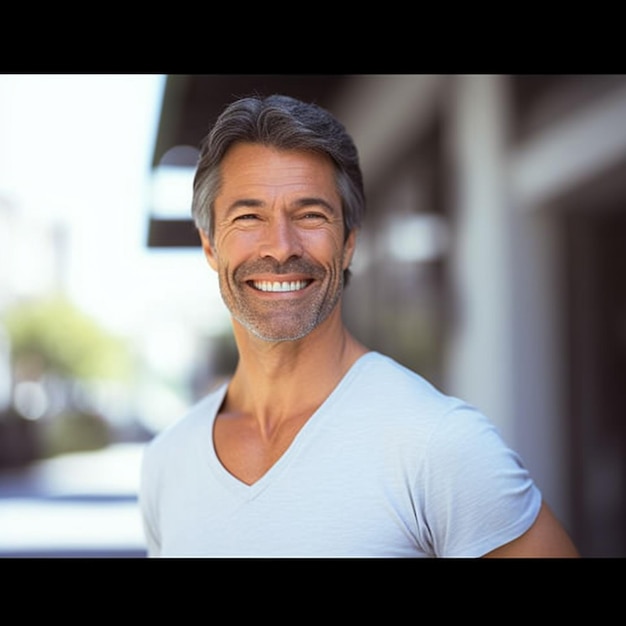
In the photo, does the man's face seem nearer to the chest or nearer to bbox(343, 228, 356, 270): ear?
bbox(343, 228, 356, 270): ear

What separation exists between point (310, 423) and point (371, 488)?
14cm

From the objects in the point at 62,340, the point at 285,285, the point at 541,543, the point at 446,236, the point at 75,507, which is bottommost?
the point at 75,507

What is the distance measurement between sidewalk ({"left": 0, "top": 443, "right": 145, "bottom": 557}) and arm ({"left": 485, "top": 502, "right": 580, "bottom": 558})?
124 cm

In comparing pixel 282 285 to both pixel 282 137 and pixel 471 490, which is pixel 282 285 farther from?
pixel 471 490

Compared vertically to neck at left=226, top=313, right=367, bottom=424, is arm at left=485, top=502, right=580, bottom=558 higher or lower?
lower

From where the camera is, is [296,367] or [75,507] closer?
[296,367]

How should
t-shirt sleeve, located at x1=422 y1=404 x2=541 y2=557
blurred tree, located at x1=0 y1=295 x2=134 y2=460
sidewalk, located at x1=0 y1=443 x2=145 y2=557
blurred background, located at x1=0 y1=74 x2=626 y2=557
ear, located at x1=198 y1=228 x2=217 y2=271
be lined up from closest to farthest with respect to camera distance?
1. t-shirt sleeve, located at x1=422 y1=404 x2=541 y2=557
2. ear, located at x1=198 y1=228 x2=217 y2=271
3. blurred background, located at x1=0 y1=74 x2=626 y2=557
4. sidewalk, located at x1=0 y1=443 x2=145 y2=557
5. blurred tree, located at x1=0 y1=295 x2=134 y2=460

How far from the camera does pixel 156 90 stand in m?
2.19

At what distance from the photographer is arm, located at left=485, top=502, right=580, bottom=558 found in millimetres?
1154

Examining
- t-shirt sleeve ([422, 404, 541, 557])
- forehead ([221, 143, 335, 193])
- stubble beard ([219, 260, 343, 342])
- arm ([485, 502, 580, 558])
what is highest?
forehead ([221, 143, 335, 193])

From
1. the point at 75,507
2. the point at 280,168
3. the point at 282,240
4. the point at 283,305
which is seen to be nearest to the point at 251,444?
the point at 283,305

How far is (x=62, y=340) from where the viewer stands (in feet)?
39.8

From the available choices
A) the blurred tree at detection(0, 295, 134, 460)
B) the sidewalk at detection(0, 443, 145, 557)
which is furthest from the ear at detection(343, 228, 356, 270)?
the blurred tree at detection(0, 295, 134, 460)
